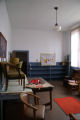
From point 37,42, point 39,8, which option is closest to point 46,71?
point 37,42

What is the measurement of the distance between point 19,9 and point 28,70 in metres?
3.57

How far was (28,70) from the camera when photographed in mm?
6121

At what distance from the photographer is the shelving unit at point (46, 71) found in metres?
6.15

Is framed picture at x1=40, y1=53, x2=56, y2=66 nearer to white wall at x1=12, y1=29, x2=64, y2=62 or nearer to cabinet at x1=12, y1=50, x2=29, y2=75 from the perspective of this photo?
white wall at x1=12, y1=29, x2=64, y2=62

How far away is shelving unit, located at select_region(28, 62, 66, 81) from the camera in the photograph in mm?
6152

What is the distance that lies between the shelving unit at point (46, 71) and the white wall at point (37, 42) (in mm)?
414

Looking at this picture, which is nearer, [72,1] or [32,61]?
[72,1]

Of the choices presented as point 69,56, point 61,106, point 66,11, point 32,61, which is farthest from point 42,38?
point 61,106

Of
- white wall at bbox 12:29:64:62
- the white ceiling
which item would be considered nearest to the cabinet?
white wall at bbox 12:29:64:62

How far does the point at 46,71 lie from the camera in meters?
6.32

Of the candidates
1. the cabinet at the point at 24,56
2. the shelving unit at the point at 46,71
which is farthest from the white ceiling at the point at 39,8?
the shelving unit at the point at 46,71

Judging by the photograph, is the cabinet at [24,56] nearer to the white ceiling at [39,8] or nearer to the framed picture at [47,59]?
the framed picture at [47,59]

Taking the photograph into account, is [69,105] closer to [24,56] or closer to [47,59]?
[47,59]

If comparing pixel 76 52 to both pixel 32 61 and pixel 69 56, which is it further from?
pixel 32 61
